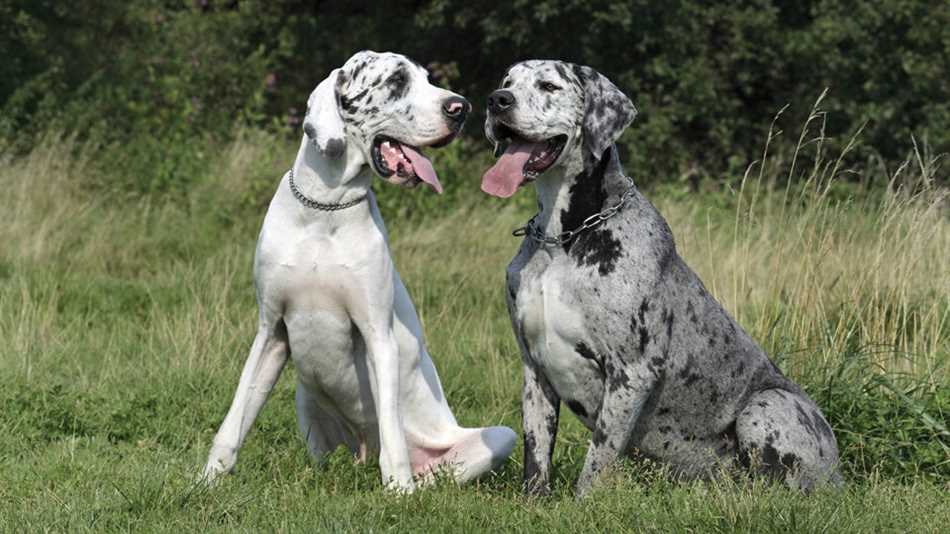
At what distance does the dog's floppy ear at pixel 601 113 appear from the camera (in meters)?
5.39

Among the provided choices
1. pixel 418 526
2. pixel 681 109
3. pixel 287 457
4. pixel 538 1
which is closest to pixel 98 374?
pixel 287 457

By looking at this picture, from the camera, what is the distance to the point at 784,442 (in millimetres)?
5473

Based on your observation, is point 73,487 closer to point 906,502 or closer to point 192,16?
point 906,502

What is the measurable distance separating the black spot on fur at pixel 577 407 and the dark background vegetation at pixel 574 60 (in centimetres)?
980

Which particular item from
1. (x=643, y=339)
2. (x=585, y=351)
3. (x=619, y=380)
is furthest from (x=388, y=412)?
(x=643, y=339)

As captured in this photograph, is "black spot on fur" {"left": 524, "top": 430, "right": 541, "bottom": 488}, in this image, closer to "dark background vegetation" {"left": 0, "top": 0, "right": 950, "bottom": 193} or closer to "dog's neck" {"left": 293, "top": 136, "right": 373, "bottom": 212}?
"dog's neck" {"left": 293, "top": 136, "right": 373, "bottom": 212}

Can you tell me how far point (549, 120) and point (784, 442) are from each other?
1.62 meters

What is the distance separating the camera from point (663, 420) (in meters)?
5.58

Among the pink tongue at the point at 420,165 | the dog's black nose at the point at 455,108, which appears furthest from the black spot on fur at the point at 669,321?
the dog's black nose at the point at 455,108

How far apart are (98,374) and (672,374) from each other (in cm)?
368

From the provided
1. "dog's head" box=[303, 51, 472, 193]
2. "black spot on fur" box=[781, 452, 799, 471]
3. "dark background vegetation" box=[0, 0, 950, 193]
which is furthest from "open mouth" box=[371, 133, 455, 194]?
"dark background vegetation" box=[0, 0, 950, 193]

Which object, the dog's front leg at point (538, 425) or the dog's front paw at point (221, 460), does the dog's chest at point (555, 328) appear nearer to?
the dog's front leg at point (538, 425)

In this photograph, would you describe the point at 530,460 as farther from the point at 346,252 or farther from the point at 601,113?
the point at 601,113

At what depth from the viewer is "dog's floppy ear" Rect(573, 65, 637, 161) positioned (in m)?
5.39
